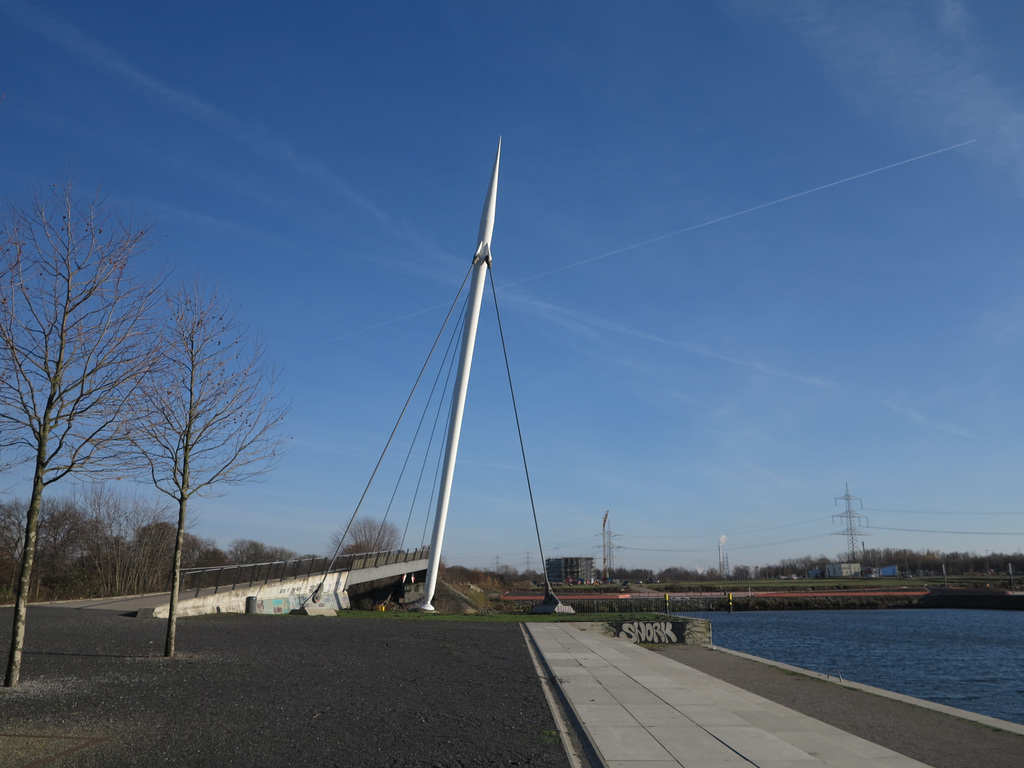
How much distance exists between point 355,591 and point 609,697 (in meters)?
32.7

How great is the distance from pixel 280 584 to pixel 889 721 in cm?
2694

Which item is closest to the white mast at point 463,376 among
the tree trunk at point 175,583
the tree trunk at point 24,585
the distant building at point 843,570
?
the tree trunk at point 175,583

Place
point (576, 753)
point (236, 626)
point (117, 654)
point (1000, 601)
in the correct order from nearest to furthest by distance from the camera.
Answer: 1. point (576, 753)
2. point (117, 654)
3. point (236, 626)
4. point (1000, 601)

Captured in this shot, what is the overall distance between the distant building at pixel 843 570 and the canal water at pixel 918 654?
113514 millimetres

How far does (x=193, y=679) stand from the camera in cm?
1107

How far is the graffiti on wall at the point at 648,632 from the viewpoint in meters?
22.8

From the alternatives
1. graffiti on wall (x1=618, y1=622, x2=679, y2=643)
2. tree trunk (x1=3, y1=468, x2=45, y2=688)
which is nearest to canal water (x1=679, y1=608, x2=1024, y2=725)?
graffiti on wall (x1=618, y1=622, x2=679, y2=643)

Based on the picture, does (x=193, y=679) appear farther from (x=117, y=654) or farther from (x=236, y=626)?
(x=236, y=626)

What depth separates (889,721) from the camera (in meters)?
12.6

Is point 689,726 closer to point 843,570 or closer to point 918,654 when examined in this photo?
point 918,654

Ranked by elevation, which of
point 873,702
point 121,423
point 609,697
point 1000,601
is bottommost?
point 1000,601

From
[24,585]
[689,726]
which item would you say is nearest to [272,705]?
[24,585]

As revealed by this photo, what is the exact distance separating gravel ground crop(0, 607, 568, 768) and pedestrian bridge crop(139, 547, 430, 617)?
9.83 metres

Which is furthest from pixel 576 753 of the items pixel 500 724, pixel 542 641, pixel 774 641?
pixel 774 641
